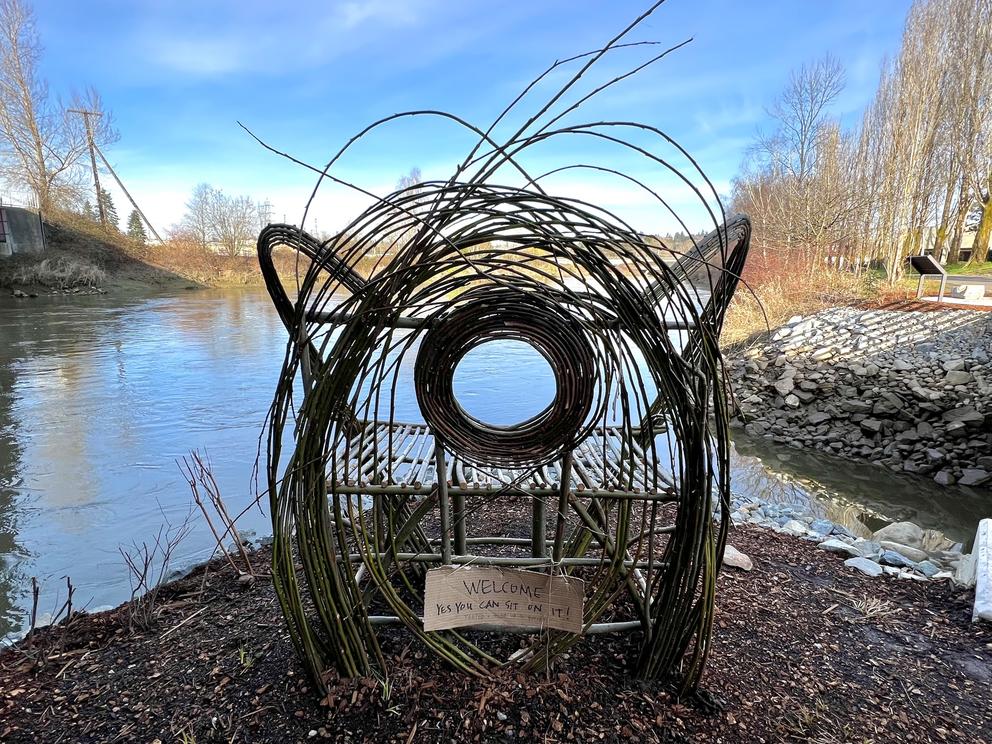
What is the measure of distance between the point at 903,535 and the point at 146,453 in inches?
224

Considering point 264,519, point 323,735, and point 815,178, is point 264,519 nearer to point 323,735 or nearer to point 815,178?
point 323,735

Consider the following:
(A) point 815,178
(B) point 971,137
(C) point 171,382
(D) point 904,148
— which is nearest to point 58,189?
(C) point 171,382

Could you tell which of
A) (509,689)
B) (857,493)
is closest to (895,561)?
(509,689)

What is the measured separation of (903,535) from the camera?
3.60 m

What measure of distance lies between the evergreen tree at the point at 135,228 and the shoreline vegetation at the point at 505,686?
29.2 metres

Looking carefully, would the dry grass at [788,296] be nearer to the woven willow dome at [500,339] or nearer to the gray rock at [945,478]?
the gray rock at [945,478]

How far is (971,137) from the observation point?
13.5 metres

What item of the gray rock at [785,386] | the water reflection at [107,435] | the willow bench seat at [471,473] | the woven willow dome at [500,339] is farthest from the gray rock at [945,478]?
the water reflection at [107,435]

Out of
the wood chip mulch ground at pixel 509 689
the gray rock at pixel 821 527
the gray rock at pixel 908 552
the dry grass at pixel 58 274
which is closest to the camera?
the wood chip mulch ground at pixel 509 689

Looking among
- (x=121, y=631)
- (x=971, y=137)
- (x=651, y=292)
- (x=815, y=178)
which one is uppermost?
(x=971, y=137)

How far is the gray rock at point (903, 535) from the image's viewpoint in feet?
11.7

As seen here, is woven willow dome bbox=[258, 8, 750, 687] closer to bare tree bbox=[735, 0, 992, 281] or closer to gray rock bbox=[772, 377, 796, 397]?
gray rock bbox=[772, 377, 796, 397]

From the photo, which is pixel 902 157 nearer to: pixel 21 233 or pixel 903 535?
pixel 903 535

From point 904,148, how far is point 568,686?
633 inches
